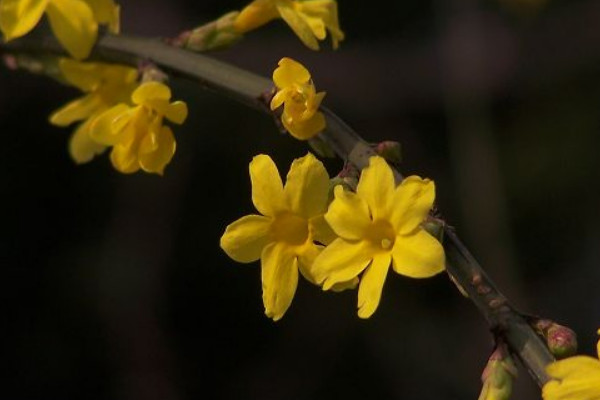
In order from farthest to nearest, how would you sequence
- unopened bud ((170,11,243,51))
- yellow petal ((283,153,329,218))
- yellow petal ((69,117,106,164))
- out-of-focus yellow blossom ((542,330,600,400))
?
yellow petal ((69,117,106,164)), unopened bud ((170,11,243,51)), yellow petal ((283,153,329,218)), out-of-focus yellow blossom ((542,330,600,400))

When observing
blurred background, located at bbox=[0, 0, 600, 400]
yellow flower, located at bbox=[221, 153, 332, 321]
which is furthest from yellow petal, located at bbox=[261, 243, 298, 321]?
blurred background, located at bbox=[0, 0, 600, 400]

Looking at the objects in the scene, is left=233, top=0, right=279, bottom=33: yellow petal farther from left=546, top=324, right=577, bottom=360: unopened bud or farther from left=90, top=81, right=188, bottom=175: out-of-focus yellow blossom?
left=546, top=324, right=577, bottom=360: unopened bud

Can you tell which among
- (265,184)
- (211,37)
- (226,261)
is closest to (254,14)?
(211,37)

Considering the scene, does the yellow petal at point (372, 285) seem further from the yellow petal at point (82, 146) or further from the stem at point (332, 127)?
the yellow petal at point (82, 146)

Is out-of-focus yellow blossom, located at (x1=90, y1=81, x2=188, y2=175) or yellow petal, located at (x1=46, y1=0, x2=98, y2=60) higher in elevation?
yellow petal, located at (x1=46, y1=0, x2=98, y2=60)

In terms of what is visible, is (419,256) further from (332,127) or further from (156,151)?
(156,151)

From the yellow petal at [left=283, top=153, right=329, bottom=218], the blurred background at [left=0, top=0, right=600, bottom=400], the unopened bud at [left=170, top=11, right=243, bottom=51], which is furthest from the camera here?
the blurred background at [left=0, top=0, right=600, bottom=400]

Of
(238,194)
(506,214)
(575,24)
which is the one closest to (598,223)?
(506,214)
